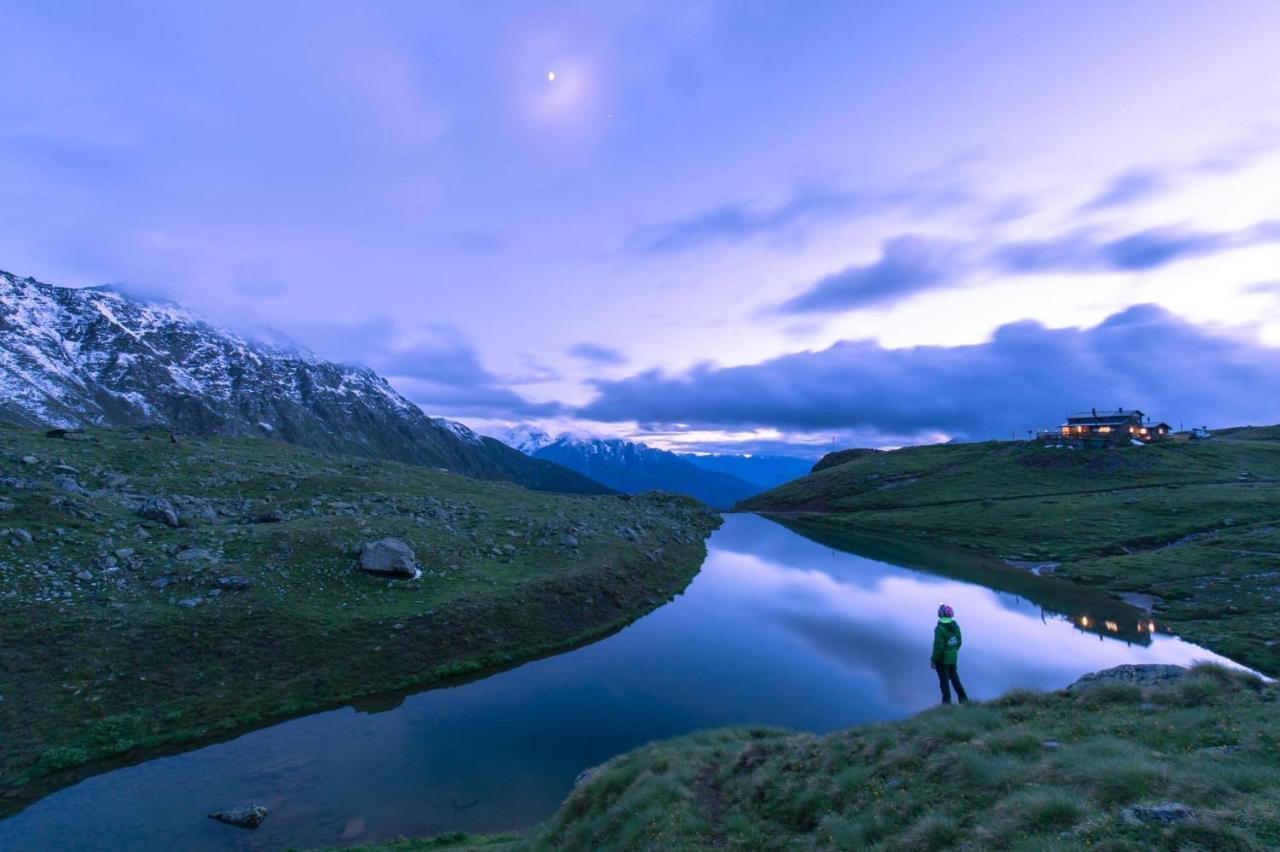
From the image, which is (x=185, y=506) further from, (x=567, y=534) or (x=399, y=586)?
(x=567, y=534)

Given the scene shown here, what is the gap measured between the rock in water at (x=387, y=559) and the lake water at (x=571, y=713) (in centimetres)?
1239

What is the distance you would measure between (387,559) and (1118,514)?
371 feet

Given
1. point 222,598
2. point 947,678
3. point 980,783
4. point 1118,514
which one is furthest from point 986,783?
point 1118,514

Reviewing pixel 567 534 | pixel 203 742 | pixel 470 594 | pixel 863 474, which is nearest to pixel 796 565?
pixel 567 534

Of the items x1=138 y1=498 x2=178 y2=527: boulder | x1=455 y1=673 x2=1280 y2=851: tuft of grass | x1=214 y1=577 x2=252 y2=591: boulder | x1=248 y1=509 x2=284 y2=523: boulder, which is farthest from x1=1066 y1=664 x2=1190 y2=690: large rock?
x1=248 y1=509 x2=284 y2=523: boulder

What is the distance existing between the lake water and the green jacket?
10.6 m

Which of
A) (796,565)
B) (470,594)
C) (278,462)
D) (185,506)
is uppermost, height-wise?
(278,462)

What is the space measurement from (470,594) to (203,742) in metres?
17.9

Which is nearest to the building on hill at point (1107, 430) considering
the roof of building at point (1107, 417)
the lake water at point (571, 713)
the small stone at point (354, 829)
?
the roof of building at point (1107, 417)

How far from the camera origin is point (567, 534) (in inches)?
2366

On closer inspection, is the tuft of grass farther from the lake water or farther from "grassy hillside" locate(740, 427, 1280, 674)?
"grassy hillside" locate(740, 427, 1280, 674)

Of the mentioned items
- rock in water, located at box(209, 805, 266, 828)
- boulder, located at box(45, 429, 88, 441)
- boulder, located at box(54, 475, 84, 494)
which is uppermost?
boulder, located at box(45, 429, 88, 441)

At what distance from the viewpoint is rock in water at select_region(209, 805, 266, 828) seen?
66.6ft

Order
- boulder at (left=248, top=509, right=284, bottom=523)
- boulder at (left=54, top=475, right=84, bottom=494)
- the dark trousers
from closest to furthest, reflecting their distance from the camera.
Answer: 1. the dark trousers
2. boulder at (left=54, top=475, right=84, bottom=494)
3. boulder at (left=248, top=509, right=284, bottom=523)
